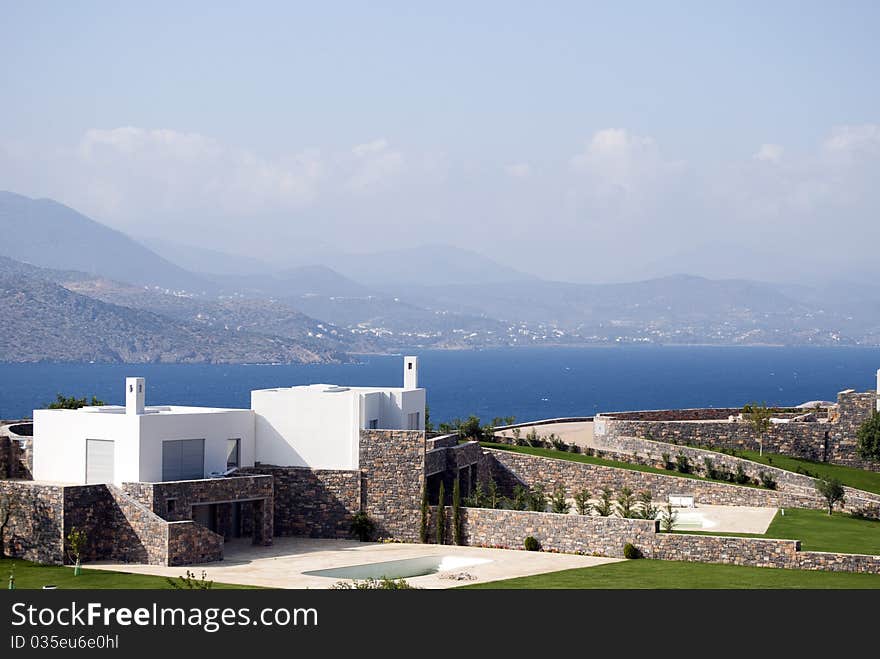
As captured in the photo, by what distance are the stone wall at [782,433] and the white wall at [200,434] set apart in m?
17.0

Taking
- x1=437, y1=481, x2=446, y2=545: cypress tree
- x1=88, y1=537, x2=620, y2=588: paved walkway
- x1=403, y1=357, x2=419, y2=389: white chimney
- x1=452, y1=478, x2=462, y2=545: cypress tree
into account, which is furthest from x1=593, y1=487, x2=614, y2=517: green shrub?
x1=403, y1=357, x2=419, y2=389: white chimney

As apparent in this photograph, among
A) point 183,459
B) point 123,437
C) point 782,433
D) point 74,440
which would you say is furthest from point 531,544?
point 782,433

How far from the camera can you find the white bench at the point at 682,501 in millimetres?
42438

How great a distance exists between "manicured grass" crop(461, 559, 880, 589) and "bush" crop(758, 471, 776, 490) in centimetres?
1182

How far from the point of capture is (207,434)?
37.8 metres

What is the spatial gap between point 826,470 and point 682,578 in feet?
64.1

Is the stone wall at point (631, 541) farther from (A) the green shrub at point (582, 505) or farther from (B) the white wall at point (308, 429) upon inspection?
(B) the white wall at point (308, 429)

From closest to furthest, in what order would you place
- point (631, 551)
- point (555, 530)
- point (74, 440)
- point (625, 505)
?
1. point (631, 551)
2. point (74, 440)
3. point (555, 530)
4. point (625, 505)

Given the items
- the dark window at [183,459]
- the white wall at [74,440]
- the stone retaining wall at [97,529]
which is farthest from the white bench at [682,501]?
the white wall at [74,440]

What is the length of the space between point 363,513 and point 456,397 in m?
108

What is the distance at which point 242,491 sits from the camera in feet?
122

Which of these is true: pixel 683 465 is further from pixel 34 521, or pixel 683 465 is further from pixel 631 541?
pixel 34 521
